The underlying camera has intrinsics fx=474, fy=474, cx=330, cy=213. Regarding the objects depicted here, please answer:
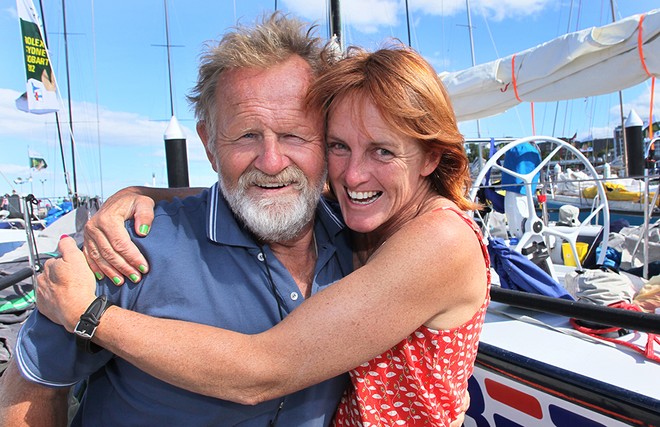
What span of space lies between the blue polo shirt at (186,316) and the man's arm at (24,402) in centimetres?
10

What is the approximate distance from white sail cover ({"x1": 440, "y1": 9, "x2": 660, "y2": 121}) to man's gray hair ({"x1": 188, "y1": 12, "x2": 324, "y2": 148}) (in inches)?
123

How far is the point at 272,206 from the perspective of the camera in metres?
1.69

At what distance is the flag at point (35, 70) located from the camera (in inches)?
326

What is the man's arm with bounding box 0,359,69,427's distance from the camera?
153cm

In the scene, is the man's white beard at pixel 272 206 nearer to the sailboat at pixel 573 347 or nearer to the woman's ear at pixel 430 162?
the woman's ear at pixel 430 162

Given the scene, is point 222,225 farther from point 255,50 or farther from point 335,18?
point 335,18

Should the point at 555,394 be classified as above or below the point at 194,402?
below

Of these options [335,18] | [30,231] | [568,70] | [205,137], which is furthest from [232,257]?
[335,18]

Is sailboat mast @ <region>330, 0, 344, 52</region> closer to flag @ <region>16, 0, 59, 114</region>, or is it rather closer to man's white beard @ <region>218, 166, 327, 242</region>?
man's white beard @ <region>218, 166, 327, 242</region>

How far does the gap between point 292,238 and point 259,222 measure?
0.19 meters

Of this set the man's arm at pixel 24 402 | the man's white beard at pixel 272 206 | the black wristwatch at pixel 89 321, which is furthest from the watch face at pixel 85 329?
the man's white beard at pixel 272 206

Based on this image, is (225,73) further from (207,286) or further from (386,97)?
(207,286)

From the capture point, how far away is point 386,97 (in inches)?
59.6

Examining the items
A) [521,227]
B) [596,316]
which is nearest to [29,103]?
[521,227]
